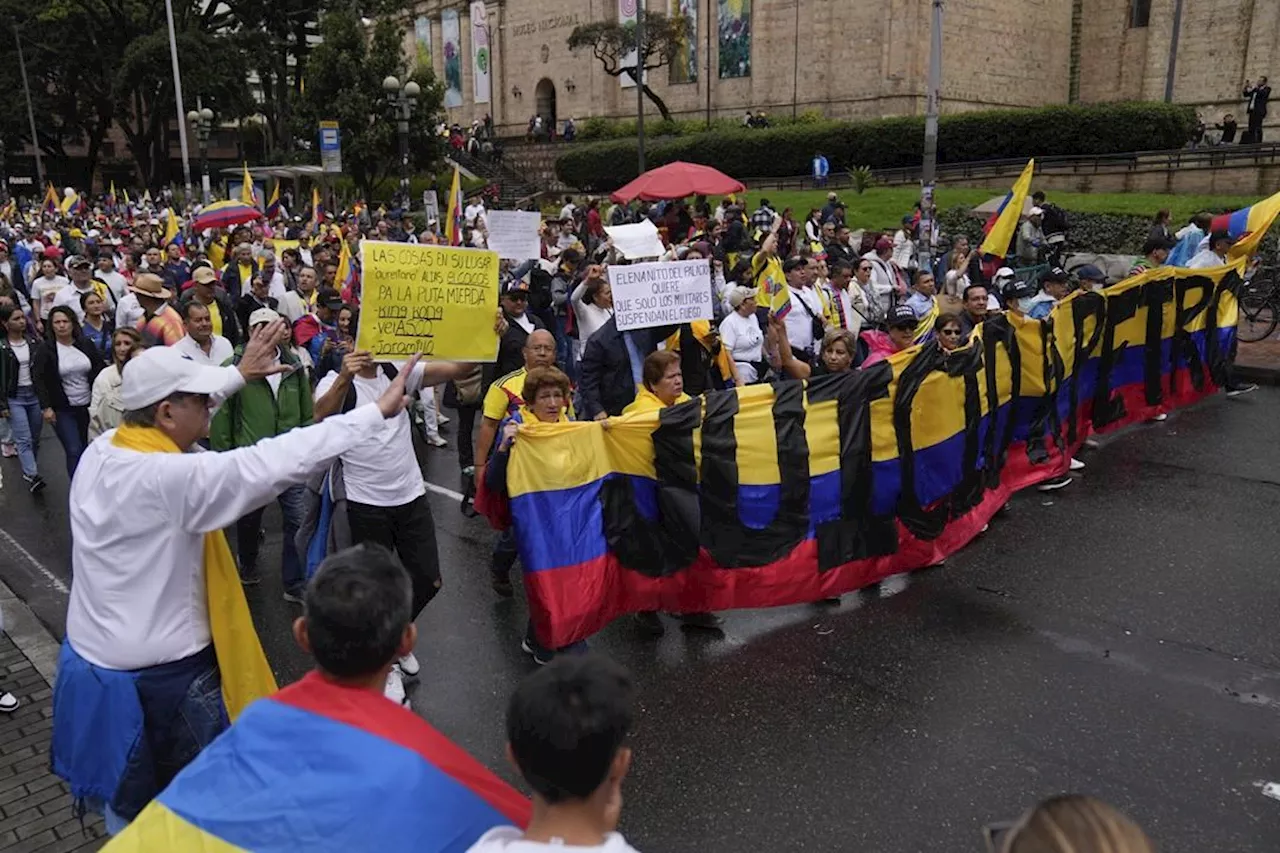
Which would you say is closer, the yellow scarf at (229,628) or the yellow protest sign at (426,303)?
the yellow scarf at (229,628)

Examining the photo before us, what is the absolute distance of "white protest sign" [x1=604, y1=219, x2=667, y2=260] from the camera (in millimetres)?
8461

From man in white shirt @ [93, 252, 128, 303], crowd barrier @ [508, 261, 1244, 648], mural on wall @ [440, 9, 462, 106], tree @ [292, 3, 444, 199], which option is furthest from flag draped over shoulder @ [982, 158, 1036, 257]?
mural on wall @ [440, 9, 462, 106]

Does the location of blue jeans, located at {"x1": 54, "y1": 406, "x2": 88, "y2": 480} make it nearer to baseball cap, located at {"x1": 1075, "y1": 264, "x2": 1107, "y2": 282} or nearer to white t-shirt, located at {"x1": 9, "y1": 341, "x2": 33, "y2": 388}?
white t-shirt, located at {"x1": 9, "y1": 341, "x2": 33, "y2": 388}

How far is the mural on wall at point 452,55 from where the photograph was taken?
54375mm

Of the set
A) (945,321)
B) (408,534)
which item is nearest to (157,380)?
(408,534)

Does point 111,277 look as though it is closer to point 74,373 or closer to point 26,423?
point 26,423

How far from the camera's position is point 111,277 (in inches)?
463

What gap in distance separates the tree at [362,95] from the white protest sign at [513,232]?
86.6 ft

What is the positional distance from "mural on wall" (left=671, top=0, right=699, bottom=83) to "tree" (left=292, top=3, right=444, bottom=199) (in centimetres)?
1016

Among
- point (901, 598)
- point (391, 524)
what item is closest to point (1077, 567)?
point (901, 598)

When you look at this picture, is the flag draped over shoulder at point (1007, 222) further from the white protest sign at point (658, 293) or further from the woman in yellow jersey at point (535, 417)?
the woman in yellow jersey at point (535, 417)

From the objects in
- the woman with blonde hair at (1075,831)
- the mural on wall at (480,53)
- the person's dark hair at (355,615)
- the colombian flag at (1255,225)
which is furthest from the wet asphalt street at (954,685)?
the mural on wall at (480,53)

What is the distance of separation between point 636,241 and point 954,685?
4.89m

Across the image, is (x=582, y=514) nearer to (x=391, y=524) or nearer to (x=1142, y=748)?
(x=391, y=524)
